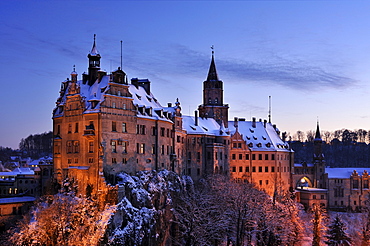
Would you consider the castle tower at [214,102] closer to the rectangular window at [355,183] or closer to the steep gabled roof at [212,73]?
the steep gabled roof at [212,73]

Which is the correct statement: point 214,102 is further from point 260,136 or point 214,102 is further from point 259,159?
point 259,159

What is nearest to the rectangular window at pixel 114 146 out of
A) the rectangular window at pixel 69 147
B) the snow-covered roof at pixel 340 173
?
the rectangular window at pixel 69 147

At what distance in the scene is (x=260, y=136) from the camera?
111625 mm

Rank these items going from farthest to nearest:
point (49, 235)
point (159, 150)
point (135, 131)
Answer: point (159, 150)
point (135, 131)
point (49, 235)

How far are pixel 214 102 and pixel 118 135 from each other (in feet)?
164

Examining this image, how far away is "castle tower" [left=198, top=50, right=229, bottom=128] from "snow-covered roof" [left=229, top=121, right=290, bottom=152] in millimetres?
3933

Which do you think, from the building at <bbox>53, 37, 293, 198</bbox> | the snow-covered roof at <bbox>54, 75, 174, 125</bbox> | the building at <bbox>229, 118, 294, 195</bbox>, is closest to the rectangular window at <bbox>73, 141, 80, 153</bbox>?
the building at <bbox>53, 37, 293, 198</bbox>

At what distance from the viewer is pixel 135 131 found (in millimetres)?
70125

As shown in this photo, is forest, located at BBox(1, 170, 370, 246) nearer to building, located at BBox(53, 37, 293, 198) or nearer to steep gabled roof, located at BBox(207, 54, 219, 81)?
building, located at BBox(53, 37, 293, 198)

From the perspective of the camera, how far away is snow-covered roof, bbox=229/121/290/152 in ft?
357

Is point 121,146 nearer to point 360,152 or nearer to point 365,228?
point 365,228

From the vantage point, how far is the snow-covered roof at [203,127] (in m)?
93.0

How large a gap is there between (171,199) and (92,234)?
1900cm

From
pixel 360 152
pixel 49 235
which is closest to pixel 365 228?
pixel 49 235
